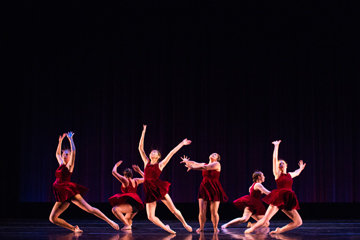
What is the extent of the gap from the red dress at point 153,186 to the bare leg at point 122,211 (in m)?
0.66

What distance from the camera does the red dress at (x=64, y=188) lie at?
609cm

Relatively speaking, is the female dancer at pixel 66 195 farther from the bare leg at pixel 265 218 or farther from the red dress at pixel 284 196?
the red dress at pixel 284 196

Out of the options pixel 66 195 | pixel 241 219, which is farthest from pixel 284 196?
pixel 66 195

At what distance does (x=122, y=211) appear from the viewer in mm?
6699

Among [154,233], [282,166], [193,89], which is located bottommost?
[154,233]

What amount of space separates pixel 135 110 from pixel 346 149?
5170 mm

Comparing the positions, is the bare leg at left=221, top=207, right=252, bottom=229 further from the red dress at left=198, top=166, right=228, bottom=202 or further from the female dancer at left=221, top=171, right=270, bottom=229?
the red dress at left=198, top=166, right=228, bottom=202

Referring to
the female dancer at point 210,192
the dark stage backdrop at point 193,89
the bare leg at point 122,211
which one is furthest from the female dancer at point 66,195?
the dark stage backdrop at point 193,89

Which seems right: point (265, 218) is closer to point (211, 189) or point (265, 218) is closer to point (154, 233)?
point (211, 189)

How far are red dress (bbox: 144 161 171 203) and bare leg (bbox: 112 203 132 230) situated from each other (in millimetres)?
663

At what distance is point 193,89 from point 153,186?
15.2 ft

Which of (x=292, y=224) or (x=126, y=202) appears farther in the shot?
(x=126, y=202)

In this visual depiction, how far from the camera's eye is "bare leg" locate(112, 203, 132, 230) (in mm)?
6602

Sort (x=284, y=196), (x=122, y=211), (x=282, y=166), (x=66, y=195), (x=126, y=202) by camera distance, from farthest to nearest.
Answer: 1. (x=126, y=202)
2. (x=122, y=211)
3. (x=282, y=166)
4. (x=284, y=196)
5. (x=66, y=195)
